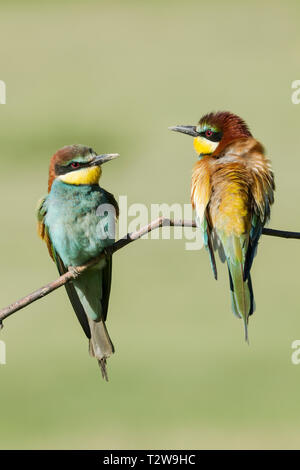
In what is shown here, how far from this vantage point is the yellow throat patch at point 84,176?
2717 mm

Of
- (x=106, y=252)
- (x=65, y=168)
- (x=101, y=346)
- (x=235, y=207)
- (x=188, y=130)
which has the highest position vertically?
(x=188, y=130)

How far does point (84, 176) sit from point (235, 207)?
1.65ft

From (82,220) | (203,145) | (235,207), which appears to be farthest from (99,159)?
(235,207)

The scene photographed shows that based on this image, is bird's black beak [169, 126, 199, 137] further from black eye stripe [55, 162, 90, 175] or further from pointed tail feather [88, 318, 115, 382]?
pointed tail feather [88, 318, 115, 382]

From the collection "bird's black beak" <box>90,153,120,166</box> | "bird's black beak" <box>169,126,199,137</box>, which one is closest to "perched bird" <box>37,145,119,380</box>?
"bird's black beak" <box>90,153,120,166</box>

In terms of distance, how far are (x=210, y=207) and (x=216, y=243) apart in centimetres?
9

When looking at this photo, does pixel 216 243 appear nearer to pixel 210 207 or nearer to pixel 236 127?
pixel 210 207

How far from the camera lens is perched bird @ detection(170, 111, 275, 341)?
7.98 feet

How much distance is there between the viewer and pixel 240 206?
2.45 meters

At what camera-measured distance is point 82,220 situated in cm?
278

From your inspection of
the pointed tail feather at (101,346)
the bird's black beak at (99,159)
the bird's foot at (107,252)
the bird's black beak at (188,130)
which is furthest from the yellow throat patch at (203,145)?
the pointed tail feather at (101,346)

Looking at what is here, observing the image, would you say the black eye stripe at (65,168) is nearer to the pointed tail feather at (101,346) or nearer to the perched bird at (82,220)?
the perched bird at (82,220)

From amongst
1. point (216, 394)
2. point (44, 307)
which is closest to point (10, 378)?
point (44, 307)

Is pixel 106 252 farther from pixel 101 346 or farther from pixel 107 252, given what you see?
pixel 101 346
